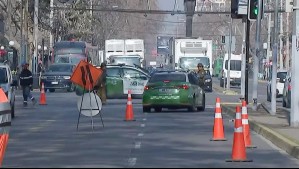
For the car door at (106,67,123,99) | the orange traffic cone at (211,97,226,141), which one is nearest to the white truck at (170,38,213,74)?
the car door at (106,67,123,99)

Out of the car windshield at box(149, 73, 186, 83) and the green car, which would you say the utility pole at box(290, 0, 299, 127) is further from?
the car windshield at box(149, 73, 186, 83)

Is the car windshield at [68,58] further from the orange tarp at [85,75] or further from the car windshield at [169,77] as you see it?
the orange tarp at [85,75]

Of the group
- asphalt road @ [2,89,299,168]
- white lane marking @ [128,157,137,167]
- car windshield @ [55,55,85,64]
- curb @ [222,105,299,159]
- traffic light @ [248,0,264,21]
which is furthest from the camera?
car windshield @ [55,55,85,64]

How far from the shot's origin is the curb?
2092 centimetres

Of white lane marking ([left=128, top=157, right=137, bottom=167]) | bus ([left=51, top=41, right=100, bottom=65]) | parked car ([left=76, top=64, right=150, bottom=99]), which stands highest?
bus ([left=51, top=41, right=100, bottom=65])

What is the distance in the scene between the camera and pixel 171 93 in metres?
36.8

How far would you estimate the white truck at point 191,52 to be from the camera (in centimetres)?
6525

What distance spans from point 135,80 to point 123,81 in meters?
0.62

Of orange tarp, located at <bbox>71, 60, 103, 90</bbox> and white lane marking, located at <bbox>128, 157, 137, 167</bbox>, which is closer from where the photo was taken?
white lane marking, located at <bbox>128, 157, 137, 167</bbox>

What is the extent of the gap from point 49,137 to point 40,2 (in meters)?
62.0

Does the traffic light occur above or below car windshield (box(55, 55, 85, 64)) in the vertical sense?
above

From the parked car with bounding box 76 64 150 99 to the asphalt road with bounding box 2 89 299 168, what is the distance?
1058cm

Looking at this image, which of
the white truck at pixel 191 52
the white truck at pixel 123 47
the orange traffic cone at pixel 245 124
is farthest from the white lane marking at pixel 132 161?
the white truck at pixel 123 47

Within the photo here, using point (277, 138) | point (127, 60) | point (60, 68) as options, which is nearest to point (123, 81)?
point (60, 68)
